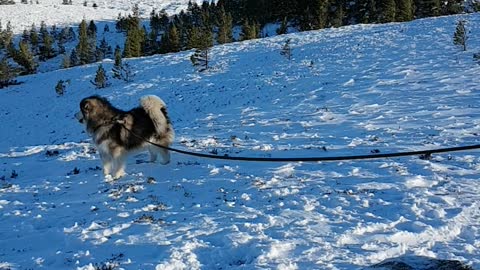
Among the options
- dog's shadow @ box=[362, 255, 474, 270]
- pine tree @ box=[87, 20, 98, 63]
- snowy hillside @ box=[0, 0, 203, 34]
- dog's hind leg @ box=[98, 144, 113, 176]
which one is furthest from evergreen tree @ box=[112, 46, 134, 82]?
snowy hillside @ box=[0, 0, 203, 34]

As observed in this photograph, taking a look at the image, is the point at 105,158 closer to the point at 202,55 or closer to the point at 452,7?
the point at 202,55

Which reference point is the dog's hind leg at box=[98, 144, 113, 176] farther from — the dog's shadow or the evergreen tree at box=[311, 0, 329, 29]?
the evergreen tree at box=[311, 0, 329, 29]

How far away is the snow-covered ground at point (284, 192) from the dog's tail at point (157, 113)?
0.76m

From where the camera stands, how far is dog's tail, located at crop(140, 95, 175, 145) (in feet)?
33.0

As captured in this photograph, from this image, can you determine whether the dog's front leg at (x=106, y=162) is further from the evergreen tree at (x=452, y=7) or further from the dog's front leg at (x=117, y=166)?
the evergreen tree at (x=452, y=7)

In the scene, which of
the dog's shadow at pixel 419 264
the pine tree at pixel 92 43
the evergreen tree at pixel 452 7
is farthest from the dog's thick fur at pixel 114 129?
the pine tree at pixel 92 43

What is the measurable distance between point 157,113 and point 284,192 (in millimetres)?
3847

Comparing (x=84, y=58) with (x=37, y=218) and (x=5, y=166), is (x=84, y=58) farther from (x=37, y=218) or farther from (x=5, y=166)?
(x=37, y=218)

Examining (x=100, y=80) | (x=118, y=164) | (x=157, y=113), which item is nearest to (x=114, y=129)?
(x=118, y=164)

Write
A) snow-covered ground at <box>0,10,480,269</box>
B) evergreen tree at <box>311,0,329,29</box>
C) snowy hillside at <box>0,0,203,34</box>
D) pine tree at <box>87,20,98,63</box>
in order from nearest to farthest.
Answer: snow-covered ground at <box>0,10,480,269</box> → evergreen tree at <box>311,0,329,29</box> → pine tree at <box>87,20,98,63</box> → snowy hillside at <box>0,0,203,34</box>

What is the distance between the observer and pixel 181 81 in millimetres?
29578

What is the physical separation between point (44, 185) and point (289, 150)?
548 cm

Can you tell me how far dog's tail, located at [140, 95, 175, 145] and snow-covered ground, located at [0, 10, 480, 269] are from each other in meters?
0.76

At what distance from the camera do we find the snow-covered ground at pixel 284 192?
5559 mm
